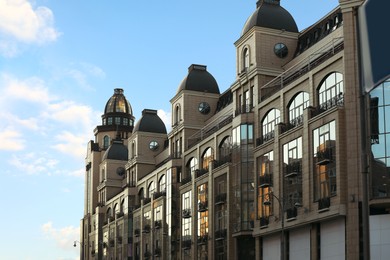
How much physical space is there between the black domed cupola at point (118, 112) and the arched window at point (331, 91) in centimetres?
8515

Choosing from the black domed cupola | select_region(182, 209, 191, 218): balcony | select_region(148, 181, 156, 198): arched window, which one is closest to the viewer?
select_region(182, 209, 191, 218): balcony

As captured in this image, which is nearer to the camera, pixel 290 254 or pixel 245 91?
pixel 290 254

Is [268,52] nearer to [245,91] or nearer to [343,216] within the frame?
[245,91]

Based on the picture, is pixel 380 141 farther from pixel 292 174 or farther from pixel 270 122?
pixel 270 122

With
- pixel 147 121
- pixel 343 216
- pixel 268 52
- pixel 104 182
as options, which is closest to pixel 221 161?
pixel 268 52

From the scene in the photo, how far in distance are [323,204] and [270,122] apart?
541 inches

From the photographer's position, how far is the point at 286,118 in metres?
65.4

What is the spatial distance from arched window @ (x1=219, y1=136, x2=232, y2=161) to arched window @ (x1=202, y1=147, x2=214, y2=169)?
1968 millimetres

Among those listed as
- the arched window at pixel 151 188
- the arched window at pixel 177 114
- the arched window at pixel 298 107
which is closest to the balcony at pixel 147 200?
the arched window at pixel 151 188

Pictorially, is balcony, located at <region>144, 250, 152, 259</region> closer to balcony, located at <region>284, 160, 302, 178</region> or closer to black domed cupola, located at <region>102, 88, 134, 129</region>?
balcony, located at <region>284, 160, 302, 178</region>

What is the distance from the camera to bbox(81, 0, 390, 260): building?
54.2 metres

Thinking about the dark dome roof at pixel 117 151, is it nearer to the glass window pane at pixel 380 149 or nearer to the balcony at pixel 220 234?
the balcony at pixel 220 234

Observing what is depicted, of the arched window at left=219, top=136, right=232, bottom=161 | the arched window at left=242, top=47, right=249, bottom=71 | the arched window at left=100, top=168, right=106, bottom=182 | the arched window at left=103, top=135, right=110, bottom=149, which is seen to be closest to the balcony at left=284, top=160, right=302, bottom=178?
the arched window at left=219, top=136, right=232, bottom=161

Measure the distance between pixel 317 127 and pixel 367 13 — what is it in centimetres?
4294
